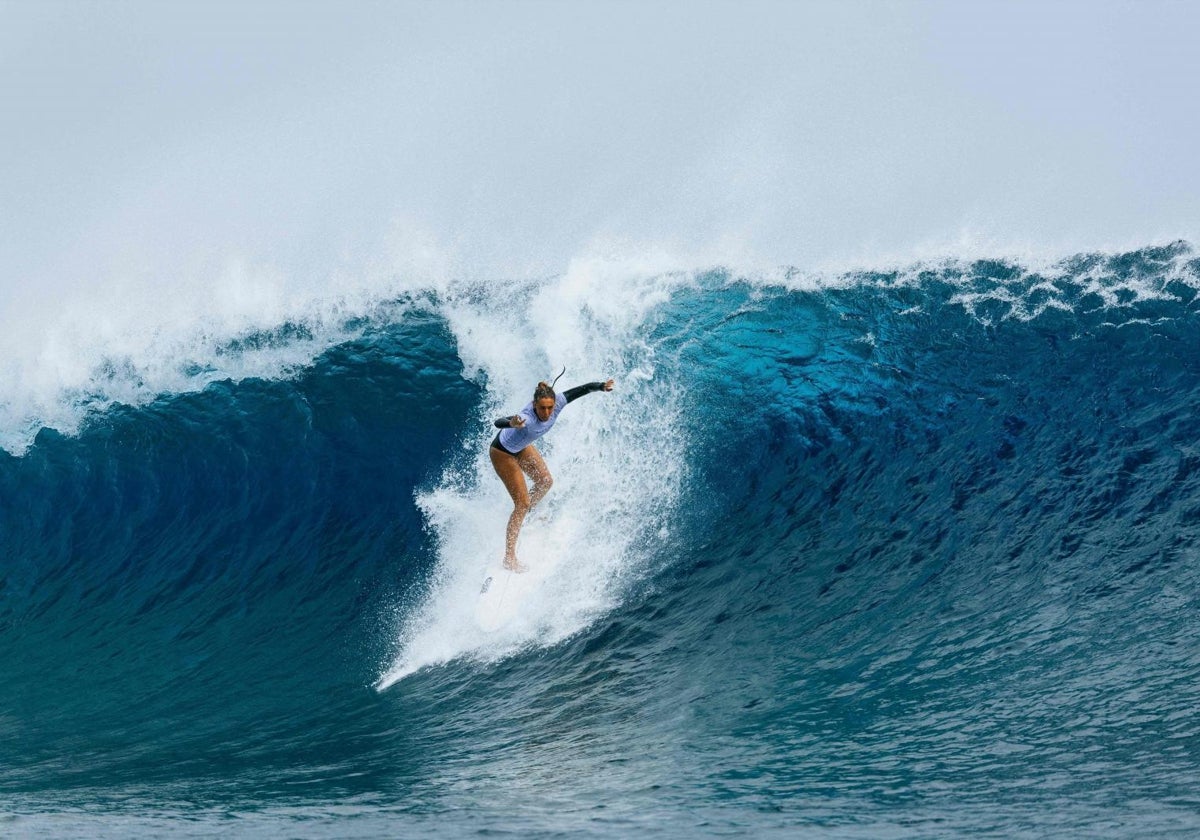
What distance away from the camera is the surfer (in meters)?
8.49

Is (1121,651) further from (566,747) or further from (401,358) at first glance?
(401,358)

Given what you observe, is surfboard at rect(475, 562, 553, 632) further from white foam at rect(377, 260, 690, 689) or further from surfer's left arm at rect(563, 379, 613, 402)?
surfer's left arm at rect(563, 379, 613, 402)

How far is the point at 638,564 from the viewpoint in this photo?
31.0ft

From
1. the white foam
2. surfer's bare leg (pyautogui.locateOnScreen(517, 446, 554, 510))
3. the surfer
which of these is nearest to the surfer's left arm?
the surfer

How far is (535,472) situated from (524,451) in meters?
0.22

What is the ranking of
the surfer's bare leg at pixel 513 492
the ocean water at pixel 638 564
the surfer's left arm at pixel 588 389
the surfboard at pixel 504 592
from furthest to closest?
the surfboard at pixel 504 592
the surfer's bare leg at pixel 513 492
the surfer's left arm at pixel 588 389
the ocean water at pixel 638 564

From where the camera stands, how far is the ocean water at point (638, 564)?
5945 millimetres

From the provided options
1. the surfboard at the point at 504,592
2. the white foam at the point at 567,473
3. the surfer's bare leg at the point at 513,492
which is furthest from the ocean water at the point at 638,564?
the surfer's bare leg at the point at 513,492

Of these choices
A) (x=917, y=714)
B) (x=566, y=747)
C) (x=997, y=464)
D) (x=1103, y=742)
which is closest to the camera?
(x=1103, y=742)

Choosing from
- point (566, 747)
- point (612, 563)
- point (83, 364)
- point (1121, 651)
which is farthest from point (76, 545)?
point (1121, 651)

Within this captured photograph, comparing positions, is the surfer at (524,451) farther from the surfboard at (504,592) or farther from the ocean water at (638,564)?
the ocean water at (638,564)

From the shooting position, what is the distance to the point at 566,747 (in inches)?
270

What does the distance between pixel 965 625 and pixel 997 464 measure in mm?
2450

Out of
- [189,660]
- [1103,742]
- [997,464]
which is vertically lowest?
[1103,742]
